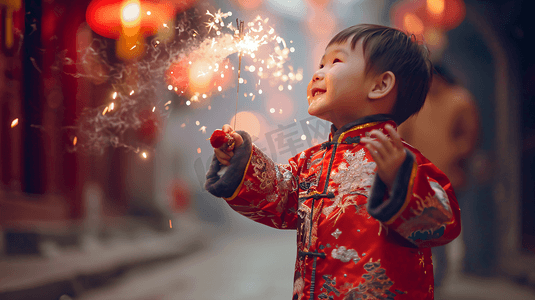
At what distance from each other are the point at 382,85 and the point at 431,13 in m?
0.67

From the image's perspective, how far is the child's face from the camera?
2.24ft

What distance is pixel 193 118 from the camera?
1110mm

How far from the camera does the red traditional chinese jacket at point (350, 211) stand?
517mm

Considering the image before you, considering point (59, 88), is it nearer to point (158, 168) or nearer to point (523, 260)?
point (158, 168)

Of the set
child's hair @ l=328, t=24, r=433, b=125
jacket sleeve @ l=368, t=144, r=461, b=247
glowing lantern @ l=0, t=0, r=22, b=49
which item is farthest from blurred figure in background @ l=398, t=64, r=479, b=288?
glowing lantern @ l=0, t=0, r=22, b=49

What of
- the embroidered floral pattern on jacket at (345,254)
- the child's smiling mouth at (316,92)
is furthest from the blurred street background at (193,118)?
the embroidered floral pattern on jacket at (345,254)

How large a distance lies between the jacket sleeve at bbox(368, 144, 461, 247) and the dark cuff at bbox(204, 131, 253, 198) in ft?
0.82

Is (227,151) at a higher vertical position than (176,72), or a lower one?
lower

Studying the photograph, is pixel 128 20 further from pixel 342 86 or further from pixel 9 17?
pixel 342 86

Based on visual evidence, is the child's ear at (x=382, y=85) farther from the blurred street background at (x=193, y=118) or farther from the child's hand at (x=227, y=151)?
the blurred street background at (x=193, y=118)

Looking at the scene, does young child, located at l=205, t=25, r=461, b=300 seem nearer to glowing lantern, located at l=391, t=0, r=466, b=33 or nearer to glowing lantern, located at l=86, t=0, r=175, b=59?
glowing lantern, located at l=391, t=0, r=466, b=33

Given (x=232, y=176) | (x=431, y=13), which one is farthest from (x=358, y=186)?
(x=431, y=13)

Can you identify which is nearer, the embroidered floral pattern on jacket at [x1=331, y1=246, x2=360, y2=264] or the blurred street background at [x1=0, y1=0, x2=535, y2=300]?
the embroidered floral pattern on jacket at [x1=331, y1=246, x2=360, y2=264]

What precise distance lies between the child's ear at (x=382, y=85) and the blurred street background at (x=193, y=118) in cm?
39
